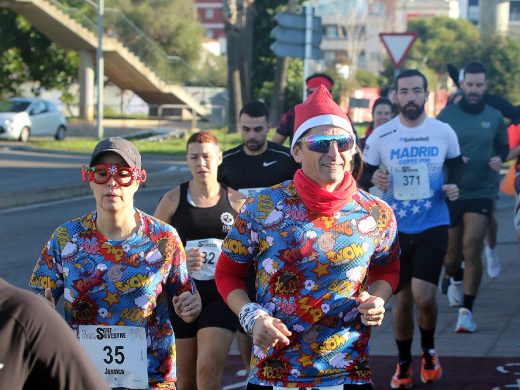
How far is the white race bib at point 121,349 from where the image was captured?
5180 mm

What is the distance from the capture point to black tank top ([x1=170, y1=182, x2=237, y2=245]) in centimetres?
750

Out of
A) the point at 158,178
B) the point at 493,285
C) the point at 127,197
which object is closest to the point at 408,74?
the point at 127,197

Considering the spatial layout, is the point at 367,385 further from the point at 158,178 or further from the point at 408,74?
the point at 158,178

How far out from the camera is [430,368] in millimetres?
8562

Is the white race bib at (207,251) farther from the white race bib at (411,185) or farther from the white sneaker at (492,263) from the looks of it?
the white sneaker at (492,263)

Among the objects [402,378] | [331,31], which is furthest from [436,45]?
[402,378]

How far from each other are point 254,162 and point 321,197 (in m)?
3.99

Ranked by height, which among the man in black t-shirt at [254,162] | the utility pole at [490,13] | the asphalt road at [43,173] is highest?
the utility pole at [490,13]

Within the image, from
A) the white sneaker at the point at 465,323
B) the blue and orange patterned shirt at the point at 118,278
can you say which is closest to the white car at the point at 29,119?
the white sneaker at the point at 465,323

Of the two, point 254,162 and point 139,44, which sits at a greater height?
point 139,44

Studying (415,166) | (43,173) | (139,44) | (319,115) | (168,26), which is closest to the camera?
(319,115)

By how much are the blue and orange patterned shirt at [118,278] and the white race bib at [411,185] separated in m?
3.56

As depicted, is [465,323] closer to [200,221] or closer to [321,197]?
[200,221]

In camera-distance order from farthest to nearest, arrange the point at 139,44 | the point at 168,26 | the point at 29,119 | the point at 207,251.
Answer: the point at 168,26
the point at 139,44
the point at 29,119
the point at 207,251
